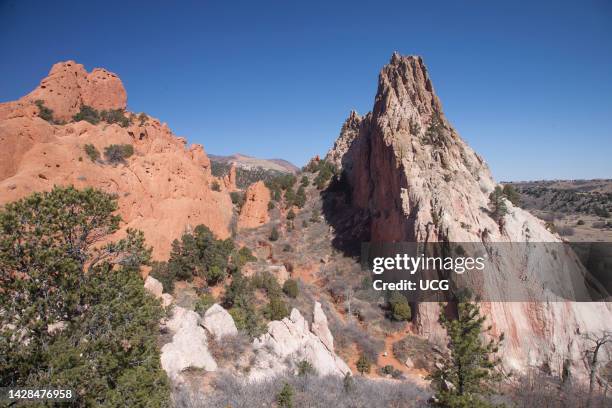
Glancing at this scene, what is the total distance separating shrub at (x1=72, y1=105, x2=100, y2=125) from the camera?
27742 millimetres

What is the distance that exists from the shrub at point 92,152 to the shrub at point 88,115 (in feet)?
25.3

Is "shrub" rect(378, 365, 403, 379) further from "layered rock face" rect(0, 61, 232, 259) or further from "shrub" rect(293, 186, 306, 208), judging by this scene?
"shrub" rect(293, 186, 306, 208)

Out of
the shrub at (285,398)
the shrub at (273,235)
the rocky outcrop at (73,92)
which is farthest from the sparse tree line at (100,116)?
the shrub at (285,398)

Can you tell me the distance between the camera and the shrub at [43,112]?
2512 centimetres

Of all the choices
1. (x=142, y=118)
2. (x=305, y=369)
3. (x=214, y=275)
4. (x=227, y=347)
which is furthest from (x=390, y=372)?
(x=142, y=118)

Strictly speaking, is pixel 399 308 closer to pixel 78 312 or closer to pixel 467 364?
pixel 467 364

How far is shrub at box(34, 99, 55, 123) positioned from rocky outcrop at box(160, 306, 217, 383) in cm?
2219

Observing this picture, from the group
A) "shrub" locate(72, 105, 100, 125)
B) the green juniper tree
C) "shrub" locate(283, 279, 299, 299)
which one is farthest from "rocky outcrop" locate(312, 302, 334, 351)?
"shrub" locate(72, 105, 100, 125)

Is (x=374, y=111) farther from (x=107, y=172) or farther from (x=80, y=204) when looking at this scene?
(x=80, y=204)

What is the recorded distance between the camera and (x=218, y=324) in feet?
45.4

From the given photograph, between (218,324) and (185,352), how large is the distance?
9.04 ft

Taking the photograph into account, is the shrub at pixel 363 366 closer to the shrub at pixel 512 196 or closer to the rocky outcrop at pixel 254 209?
the shrub at pixel 512 196

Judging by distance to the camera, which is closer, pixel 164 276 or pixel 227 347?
pixel 227 347

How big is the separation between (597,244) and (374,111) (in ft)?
75.2
